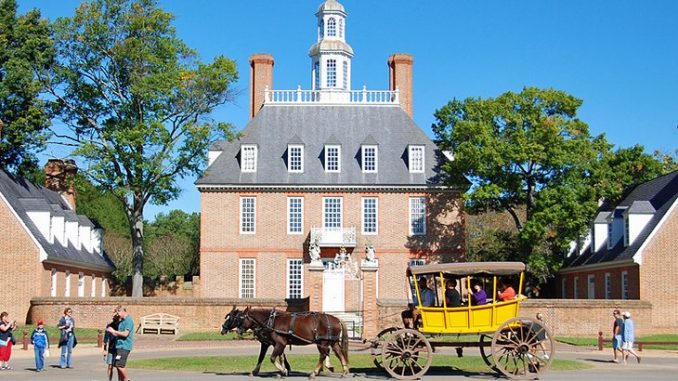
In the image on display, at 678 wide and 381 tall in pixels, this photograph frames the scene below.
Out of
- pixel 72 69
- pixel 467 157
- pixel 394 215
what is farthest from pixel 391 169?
pixel 72 69

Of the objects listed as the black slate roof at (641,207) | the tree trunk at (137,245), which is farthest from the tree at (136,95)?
the black slate roof at (641,207)

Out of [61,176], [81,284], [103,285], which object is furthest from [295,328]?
[61,176]

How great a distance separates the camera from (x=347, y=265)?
130 feet

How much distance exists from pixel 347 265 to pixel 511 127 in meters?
10.9

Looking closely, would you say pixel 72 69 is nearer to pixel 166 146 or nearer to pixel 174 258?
pixel 166 146

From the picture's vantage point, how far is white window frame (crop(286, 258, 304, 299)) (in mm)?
46656

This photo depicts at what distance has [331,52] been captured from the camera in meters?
55.8

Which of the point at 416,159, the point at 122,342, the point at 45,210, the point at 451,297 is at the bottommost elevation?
the point at 122,342

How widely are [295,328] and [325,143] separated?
2905 cm

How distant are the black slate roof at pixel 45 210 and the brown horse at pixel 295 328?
811 inches

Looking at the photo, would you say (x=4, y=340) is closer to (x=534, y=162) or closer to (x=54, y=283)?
(x=54, y=283)

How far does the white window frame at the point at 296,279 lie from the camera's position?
46656mm

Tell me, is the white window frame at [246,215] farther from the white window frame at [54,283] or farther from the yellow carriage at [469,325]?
the yellow carriage at [469,325]

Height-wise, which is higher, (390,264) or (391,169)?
(391,169)
